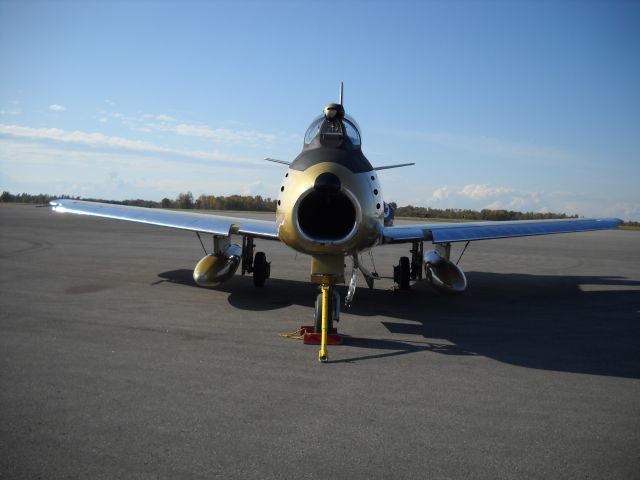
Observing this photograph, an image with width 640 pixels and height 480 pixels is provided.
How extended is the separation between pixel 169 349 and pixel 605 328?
695cm

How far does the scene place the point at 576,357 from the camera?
20.1 ft

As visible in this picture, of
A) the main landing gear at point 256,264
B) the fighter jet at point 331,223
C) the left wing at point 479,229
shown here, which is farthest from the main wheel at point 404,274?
the main landing gear at point 256,264

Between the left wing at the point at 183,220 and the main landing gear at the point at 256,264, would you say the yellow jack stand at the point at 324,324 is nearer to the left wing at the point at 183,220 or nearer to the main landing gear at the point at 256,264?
the left wing at the point at 183,220

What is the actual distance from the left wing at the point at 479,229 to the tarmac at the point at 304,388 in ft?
4.64

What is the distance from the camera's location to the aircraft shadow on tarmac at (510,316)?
622cm

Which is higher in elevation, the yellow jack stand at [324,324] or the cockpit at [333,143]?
the cockpit at [333,143]

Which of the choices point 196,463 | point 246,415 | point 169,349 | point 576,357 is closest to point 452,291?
point 576,357

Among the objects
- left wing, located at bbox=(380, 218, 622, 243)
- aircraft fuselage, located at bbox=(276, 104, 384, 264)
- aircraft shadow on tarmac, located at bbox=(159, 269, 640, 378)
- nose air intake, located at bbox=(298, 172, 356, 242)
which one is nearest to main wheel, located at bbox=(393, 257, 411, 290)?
aircraft shadow on tarmac, located at bbox=(159, 269, 640, 378)

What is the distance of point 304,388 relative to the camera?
470cm

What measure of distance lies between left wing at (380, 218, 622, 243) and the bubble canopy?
1.56m

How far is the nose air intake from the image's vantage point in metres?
6.46

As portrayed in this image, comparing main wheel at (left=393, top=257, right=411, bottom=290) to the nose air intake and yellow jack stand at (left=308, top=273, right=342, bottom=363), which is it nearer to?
the nose air intake

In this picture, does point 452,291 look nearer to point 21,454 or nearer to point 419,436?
point 419,436

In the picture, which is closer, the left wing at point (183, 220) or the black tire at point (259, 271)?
the left wing at point (183, 220)
